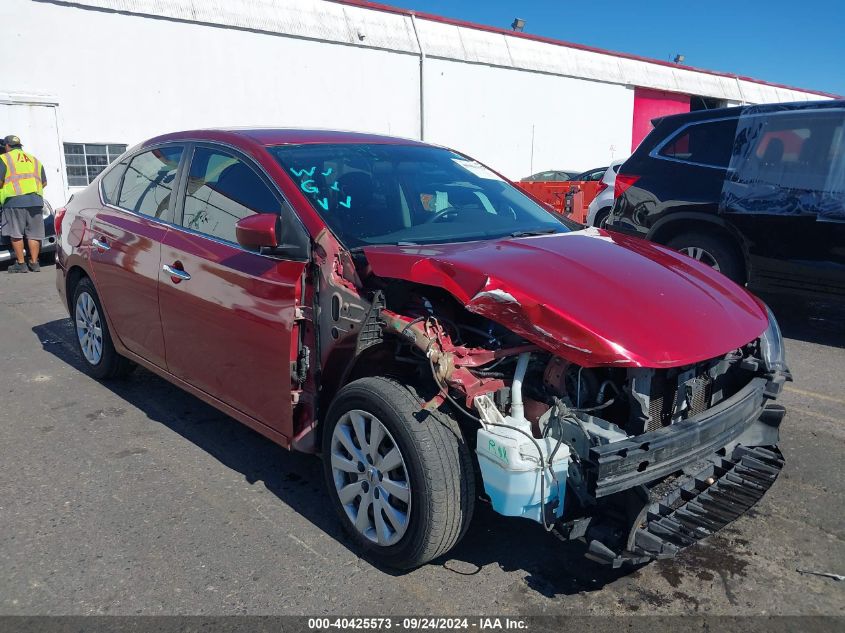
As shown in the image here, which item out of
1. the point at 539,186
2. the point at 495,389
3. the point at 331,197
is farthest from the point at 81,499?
the point at 539,186

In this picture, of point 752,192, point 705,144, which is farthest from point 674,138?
point 752,192

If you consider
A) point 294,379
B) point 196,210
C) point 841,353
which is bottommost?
point 841,353

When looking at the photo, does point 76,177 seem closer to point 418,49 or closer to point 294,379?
point 418,49

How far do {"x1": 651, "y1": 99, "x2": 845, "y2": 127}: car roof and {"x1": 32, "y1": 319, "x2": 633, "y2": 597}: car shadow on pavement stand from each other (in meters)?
4.79

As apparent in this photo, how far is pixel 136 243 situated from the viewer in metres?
4.20

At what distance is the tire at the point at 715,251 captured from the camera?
21.2 ft

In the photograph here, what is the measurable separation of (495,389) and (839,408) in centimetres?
318

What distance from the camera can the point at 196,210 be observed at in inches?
151

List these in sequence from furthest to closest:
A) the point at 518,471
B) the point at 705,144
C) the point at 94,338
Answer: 1. the point at 705,144
2. the point at 94,338
3. the point at 518,471

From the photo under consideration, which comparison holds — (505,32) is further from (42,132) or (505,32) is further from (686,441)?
(686,441)

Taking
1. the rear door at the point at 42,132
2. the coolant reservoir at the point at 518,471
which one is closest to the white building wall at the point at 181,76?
the rear door at the point at 42,132

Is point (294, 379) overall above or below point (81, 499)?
above

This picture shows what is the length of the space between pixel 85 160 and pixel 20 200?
16.0ft

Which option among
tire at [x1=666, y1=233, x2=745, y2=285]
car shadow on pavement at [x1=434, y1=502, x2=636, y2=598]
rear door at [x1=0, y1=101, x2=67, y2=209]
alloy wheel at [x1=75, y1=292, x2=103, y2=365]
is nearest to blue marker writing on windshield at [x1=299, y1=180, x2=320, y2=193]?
car shadow on pavement at [x1=434, y1=502, x2=636, y2=598]
